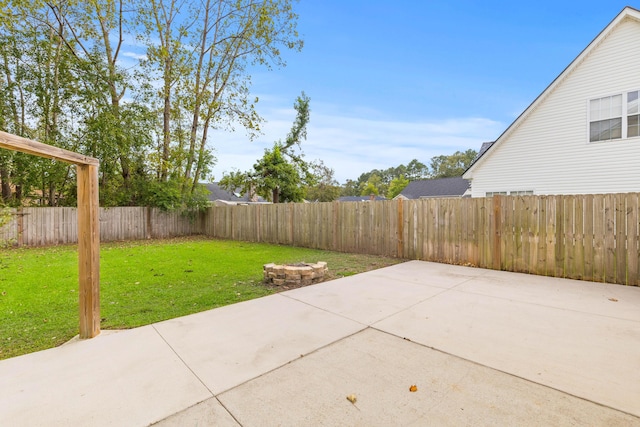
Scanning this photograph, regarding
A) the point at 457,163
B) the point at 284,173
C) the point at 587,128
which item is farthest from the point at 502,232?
the point at 457,163

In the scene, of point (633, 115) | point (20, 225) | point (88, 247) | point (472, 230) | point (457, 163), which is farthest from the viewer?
point (457, 163)

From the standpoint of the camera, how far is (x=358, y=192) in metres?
62.9

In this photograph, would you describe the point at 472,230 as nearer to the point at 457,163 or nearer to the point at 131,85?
the point at 131,85

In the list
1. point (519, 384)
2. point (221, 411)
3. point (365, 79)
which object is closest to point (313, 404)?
point (221, 411)

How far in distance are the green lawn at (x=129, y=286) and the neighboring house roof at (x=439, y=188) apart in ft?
66.8

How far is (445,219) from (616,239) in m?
2.86

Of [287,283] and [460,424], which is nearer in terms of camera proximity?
[460,424]

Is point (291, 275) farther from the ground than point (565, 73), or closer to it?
closer to it

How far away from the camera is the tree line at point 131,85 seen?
1095cm

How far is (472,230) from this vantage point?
6.47m

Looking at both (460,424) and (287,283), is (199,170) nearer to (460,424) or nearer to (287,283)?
(287,283)

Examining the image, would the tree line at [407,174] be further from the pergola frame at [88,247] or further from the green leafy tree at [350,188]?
the pergola frame at [88,247]

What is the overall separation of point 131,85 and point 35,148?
13.2 metres

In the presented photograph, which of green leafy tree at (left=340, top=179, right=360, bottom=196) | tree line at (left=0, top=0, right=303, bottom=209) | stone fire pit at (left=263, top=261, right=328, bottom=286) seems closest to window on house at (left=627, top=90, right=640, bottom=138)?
stone fire pit at (left=263, top=261, right=328, bottom=286)
